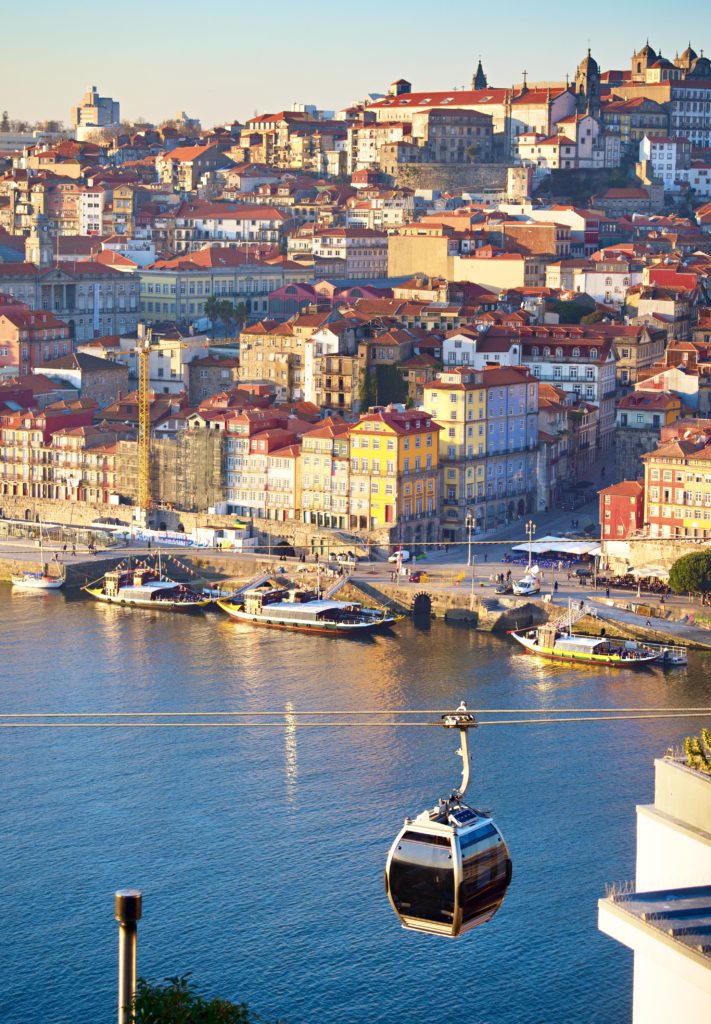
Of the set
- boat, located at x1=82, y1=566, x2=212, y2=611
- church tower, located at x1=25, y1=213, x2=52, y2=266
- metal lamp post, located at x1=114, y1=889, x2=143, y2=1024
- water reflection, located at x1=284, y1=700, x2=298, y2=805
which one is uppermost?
church tower, located at x1=25, y1=213, x2=52, y2=266

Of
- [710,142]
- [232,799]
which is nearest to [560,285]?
[710,142]

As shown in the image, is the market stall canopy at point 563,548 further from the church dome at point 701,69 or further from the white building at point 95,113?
the white building at point 95,113

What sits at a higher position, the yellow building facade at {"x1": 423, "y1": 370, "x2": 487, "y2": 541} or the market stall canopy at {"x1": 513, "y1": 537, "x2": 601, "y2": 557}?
the yellow building facade at {"x1": 423, "y1": 370, "x2": 487, "y2": 541}

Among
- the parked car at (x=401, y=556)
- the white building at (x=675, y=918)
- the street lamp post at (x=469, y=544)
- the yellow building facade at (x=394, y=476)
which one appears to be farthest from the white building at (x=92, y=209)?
the white building at (x=675, y=918)

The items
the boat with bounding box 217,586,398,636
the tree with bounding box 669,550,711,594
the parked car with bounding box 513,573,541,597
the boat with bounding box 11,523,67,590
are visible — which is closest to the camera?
the tree with bounding box 669,550,711,594

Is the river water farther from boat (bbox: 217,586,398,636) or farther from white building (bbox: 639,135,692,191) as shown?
white building (bbox: 639,135,692,191)

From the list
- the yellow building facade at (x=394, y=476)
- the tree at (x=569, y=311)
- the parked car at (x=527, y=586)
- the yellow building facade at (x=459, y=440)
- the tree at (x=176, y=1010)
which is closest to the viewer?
the tree at (x=176, y=1010)

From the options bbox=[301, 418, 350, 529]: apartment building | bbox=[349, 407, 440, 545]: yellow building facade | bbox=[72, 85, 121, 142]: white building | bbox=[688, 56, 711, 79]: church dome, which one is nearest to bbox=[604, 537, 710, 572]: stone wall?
bbox=[349, 407, 440, 545]: yellow building facade
